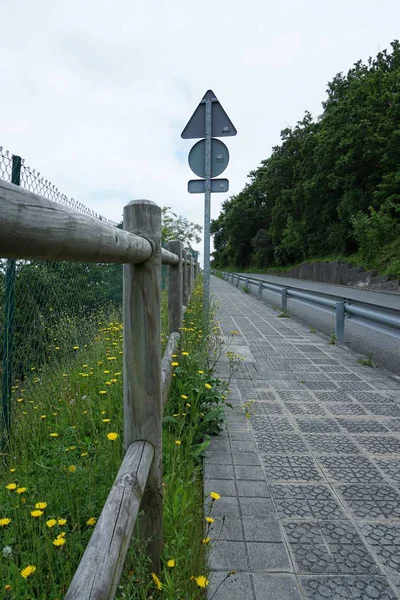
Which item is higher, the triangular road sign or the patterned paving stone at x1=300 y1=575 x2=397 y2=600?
the triangular road sign

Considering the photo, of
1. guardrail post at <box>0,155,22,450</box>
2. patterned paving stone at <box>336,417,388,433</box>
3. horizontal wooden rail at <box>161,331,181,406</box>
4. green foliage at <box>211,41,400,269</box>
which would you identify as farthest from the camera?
green foliage at <box>211,41,400,269</box>

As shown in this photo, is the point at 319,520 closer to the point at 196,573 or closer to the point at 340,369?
the point at 196,573

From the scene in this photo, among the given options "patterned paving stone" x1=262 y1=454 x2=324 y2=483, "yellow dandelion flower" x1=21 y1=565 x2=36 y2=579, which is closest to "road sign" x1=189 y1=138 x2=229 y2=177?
"patterned paving stone" x1=262 y1=454 x2=324 y2=483

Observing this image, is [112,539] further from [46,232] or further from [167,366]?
[167,366]

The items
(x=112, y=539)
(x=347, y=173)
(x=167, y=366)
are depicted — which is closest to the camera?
(x=112, y=539)

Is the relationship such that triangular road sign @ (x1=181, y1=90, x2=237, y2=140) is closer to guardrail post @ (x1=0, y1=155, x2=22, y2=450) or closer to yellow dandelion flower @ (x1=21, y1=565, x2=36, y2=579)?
guardrail post @ (x1=0, y1=155, x2=22, y2=450)

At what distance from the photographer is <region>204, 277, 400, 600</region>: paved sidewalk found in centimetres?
165

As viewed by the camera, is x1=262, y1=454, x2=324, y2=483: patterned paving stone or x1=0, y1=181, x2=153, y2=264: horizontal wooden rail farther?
x1=262, y1=454, x2=324, y2=483: patterned paving stone

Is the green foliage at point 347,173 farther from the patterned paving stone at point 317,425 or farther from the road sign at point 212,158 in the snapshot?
the patterned paving stone at point 317,425

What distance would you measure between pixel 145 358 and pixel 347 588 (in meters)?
1.21

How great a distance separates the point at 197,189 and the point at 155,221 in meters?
4.25

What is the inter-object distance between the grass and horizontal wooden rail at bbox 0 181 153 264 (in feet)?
2.75

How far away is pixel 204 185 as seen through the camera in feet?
18.1

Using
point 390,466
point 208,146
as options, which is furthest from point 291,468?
point 208,146
